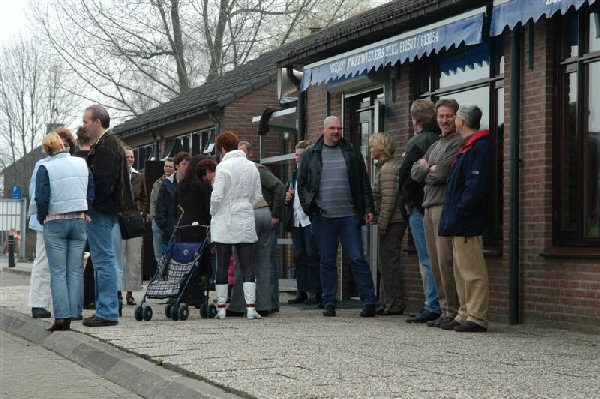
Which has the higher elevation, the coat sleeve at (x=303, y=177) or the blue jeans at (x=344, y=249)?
the coat sleeve at (x=303, y=177)

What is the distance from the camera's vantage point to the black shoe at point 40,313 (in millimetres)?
13023

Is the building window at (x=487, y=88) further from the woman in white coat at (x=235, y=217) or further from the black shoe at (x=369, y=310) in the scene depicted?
the woman in white coat at (x=235, y=217)

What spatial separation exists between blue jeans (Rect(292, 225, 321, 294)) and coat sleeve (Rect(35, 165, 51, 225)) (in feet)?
13.3

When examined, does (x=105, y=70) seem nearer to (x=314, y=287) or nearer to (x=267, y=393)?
(x=314, y=287)

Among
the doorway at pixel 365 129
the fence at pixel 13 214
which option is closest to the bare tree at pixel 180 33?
the fence at pixel 13 214

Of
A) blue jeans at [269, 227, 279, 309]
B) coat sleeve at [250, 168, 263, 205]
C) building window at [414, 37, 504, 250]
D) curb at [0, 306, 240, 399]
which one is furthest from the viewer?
blue jeans at [269, 227, 279, 309]

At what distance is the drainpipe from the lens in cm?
1159

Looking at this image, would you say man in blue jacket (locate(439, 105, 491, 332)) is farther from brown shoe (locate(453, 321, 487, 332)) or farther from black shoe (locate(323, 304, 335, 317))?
black shoe (locate(323, 304, 335, 317))

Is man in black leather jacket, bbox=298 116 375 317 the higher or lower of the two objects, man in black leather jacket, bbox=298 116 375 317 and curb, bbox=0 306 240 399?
the higher

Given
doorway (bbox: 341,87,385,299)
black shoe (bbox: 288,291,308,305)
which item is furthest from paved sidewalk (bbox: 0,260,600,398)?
black shoe (bbox: 288,291,308,305)

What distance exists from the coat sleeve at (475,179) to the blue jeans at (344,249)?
227 cm

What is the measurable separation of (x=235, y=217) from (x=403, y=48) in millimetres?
2486

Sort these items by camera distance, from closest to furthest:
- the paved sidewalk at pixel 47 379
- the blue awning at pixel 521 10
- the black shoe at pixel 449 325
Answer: the paved sidewalk at pixel 47 379 → the blue awning at pixel 521 10 → the black shoe at pixel 449 325

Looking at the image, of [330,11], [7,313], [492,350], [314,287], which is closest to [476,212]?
[492,350]
